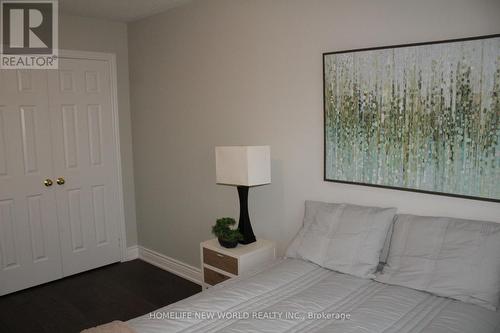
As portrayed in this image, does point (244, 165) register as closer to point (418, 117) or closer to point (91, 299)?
point (418, 117)

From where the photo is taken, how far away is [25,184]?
374 centimetres

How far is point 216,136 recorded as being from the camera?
3.58m

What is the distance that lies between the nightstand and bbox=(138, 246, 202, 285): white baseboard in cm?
83

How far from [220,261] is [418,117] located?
1.59m

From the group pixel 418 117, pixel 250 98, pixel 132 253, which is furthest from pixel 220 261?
pixel 132 253

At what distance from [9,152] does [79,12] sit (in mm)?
1390

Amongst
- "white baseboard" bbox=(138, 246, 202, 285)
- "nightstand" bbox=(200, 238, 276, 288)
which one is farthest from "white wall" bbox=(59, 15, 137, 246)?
"nightstand" bbox=(200, 238, 276, 288)

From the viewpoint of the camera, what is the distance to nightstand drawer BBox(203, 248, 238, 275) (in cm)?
283

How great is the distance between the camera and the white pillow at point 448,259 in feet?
6.33

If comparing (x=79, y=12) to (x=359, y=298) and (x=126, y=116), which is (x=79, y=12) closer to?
(x=126, y=116)

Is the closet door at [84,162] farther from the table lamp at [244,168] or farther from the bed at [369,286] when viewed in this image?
the bed at [369,286]

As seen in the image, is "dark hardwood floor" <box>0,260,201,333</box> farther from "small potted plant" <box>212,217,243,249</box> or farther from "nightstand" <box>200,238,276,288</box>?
"small potted plant" <box>212,217,243,249</box>

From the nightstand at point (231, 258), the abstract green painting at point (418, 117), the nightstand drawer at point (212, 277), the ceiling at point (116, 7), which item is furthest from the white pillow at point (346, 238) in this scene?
the ceiling at point (116, 7)

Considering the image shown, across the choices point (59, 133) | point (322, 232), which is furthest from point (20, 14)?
point (322, 232)
